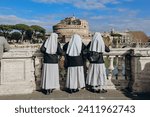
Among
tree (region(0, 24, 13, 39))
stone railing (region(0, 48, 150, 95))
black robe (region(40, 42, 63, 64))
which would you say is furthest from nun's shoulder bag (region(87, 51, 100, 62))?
tree (region(0, 24, 13, 39))

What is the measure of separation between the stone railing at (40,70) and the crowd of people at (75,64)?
427 millimetres

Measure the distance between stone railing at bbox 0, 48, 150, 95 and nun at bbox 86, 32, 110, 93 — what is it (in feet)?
1.70

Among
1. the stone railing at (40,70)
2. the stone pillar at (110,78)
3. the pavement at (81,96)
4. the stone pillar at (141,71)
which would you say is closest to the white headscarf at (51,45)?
the stone railing at (40,70)

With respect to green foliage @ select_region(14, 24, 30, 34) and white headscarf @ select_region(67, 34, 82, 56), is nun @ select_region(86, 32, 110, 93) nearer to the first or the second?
white headscarf @ select_region(67, 34, 82, 56)

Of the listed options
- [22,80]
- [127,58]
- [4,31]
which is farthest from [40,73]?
[4,31]

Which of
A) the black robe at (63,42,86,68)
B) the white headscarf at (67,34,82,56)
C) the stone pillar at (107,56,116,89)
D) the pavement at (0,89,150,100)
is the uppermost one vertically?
the white headscarf at (67,34,82,56)

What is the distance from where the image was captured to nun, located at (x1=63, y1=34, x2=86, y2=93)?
25.0 ft

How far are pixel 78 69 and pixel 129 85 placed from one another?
161 centimetres

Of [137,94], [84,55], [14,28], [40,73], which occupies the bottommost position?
[137,94]

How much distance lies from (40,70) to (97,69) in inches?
63.3

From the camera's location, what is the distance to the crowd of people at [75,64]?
7.59m

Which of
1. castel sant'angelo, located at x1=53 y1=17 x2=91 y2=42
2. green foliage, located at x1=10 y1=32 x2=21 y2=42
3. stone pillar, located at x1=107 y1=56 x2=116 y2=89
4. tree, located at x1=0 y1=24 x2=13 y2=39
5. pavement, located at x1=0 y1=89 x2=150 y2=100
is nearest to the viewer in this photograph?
pavement, located at x1=0 y1=89 x2=150 y2=100

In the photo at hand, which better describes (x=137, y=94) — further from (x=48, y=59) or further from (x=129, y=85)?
(x=48, y=59)

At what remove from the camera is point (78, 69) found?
7.67 m
